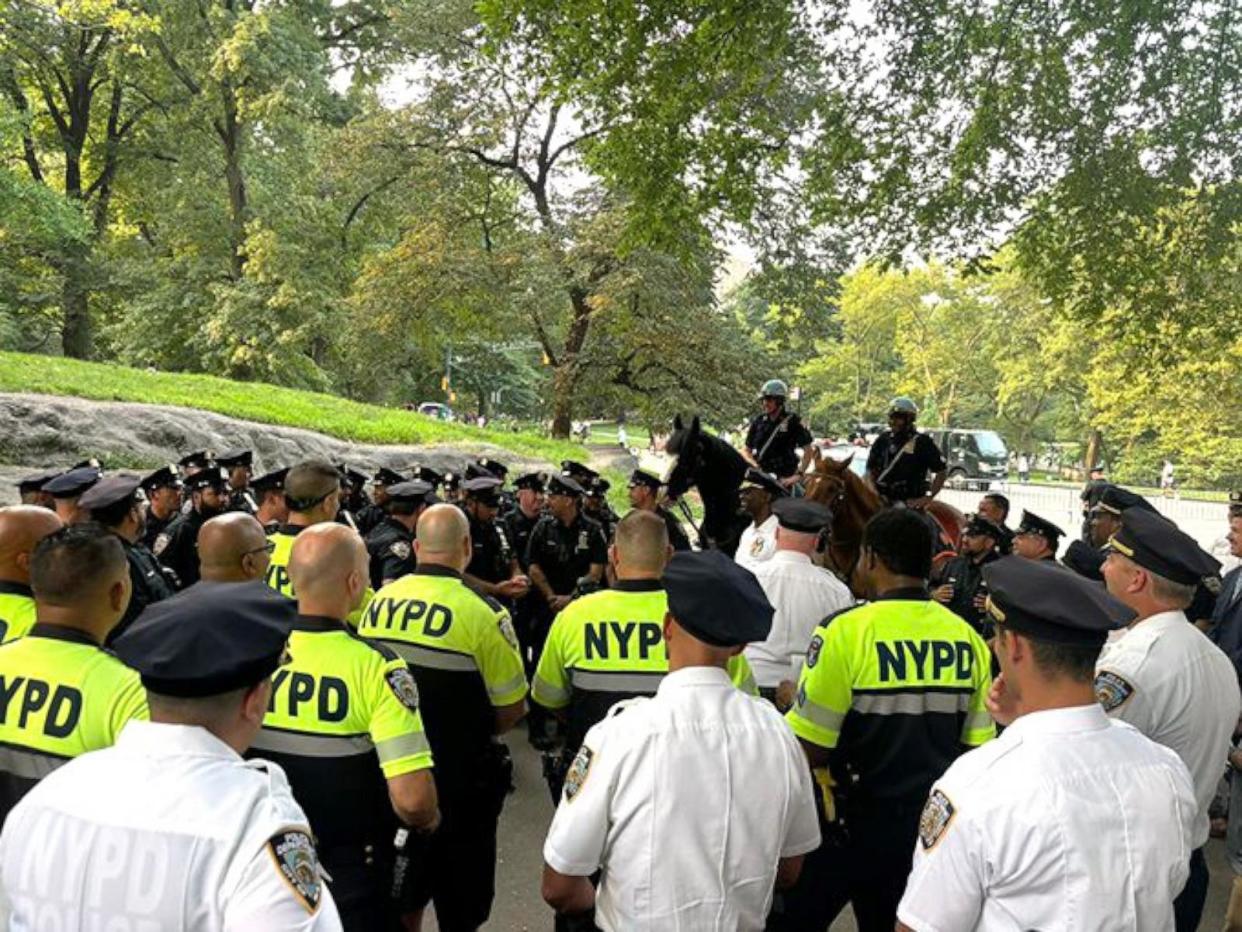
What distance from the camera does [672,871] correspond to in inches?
80.9

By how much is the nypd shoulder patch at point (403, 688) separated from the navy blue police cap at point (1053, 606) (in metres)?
1.75

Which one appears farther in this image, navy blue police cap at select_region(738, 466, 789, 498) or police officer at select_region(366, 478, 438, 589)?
navy blue police cap at select_region(738, 466, 789, 498)

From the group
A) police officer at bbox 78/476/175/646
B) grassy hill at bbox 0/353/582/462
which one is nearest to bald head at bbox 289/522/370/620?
police officer at bbox 78/476/175/646

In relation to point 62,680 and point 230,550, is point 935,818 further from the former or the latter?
point 230,550

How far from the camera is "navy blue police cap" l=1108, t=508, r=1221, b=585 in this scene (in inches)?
114

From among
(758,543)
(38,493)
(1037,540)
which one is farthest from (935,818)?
(38,493)

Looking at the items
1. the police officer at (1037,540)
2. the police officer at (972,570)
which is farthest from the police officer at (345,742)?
the police officer at (1037,540)

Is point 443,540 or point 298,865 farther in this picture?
point 443,540

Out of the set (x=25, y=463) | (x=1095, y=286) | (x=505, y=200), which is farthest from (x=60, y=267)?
(x=1095, y=286)

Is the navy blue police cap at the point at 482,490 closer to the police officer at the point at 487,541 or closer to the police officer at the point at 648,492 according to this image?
the police officer at the point at 487,541

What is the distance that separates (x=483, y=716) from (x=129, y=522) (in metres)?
2.51

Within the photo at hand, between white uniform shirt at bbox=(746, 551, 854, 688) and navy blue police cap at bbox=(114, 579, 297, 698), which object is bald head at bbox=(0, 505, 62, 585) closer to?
navy blue police cap at bbox=(114, 579, 297, 698)

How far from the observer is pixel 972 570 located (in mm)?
6676

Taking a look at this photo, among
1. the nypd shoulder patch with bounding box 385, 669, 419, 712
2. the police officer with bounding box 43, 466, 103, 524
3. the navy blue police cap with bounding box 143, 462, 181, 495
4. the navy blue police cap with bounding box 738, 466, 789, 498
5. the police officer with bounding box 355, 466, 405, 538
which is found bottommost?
the police officer with bounding box 355, 466, 405, 538
